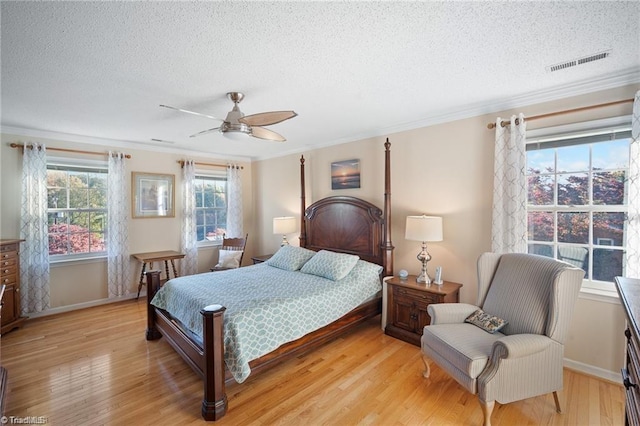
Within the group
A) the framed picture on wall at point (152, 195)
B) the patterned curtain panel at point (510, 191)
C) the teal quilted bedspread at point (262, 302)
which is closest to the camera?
the teal quilted bedspread at point (262, 302)

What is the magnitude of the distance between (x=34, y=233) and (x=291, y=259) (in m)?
3.31

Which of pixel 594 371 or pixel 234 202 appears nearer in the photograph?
pixel 594 371

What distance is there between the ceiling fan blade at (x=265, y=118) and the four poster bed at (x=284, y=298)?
1.49 meters

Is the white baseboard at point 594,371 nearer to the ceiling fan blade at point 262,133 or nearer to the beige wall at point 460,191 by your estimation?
the beige wall at point 460,191

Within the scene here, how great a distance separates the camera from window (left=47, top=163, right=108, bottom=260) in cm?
388

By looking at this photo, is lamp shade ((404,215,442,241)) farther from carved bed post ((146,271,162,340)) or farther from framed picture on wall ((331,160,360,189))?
carved bed post ((146,271,162,340))

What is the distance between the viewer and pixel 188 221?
4.83 metres

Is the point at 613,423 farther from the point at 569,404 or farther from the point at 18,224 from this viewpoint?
the point at 18,224

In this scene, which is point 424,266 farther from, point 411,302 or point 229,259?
point 229,259

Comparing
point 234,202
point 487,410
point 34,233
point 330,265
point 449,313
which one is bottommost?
point 487,410

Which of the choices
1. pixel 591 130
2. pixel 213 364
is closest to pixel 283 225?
pixel 213 364

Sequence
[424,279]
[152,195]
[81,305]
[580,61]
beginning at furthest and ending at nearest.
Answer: [152,195] < [81,305] < [424,279] < [580,61]

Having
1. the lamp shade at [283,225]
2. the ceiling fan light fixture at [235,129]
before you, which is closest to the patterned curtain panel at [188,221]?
the lamp shade at [283,225]

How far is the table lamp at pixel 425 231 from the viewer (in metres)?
2.93
